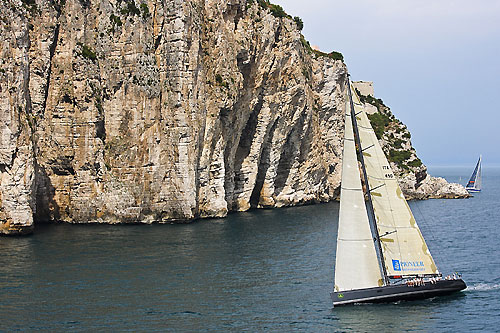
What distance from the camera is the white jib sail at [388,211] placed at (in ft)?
116

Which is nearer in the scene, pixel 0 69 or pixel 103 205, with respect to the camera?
pixel 0 69

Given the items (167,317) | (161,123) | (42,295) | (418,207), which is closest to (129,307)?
(167,317)

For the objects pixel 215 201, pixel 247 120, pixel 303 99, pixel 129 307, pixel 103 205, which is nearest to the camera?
pixel 129 307

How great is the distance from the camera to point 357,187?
115 feet

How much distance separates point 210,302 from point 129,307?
479 centimetres

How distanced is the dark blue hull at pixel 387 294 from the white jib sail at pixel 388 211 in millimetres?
1012

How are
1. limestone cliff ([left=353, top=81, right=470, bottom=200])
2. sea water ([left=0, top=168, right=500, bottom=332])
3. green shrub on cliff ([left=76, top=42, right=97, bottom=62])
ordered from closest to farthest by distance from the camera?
sea water ([left=0, top=168, right=500, bottom=332]), green shrub on cliff ([left=76, top=42, right=97, bottom=62]), limestone cliff ([left=353, top=81, right=470, bottom=200])

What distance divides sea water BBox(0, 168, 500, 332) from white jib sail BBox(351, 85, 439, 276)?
10.2 feet

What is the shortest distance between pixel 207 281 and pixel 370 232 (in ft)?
41.6

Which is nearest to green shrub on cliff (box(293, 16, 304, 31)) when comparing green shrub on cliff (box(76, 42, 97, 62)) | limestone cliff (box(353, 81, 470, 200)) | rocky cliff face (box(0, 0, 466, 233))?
rocky cliff face (box(0, 0, 466, 233))

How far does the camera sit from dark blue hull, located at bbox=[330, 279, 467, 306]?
3550cm

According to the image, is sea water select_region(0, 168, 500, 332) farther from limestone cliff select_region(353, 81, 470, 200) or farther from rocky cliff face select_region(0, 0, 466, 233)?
limestone cliff select_region(353, 81, 470, 200)

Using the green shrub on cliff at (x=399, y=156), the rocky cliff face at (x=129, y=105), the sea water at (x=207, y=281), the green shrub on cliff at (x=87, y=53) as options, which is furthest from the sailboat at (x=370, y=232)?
the green shrub on cliff at (x=399, y=156)

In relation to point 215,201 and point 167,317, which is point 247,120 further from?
point 167,317
